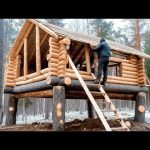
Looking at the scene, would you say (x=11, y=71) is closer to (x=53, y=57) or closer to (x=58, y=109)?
(x=53, y=57)

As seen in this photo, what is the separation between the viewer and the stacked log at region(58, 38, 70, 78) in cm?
1036

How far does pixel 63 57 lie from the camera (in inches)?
414

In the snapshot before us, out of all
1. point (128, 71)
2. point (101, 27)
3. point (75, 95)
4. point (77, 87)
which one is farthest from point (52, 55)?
point (101, 27)

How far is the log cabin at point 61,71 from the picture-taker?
10380 mm

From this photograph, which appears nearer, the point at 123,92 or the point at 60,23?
the point at 123,92

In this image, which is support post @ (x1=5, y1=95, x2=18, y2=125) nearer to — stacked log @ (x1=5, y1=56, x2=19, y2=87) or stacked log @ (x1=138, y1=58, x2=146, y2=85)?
stacked log @ (x1=5, y1=56, x2=19, y2=87)

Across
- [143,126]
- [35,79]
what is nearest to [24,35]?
[35,79]

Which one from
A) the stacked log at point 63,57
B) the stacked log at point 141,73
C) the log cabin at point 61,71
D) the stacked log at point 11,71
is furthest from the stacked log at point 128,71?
the stacked log at point 11,71

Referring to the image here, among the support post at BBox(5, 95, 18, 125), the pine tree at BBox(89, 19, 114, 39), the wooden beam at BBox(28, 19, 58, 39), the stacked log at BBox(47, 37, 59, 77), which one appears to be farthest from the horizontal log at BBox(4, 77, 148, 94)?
the pine tree at BBox(89, 19, 114, 39)

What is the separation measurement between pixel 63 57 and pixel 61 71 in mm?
572

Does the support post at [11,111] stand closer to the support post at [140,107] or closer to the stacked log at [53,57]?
the stacked log at [53,57]
